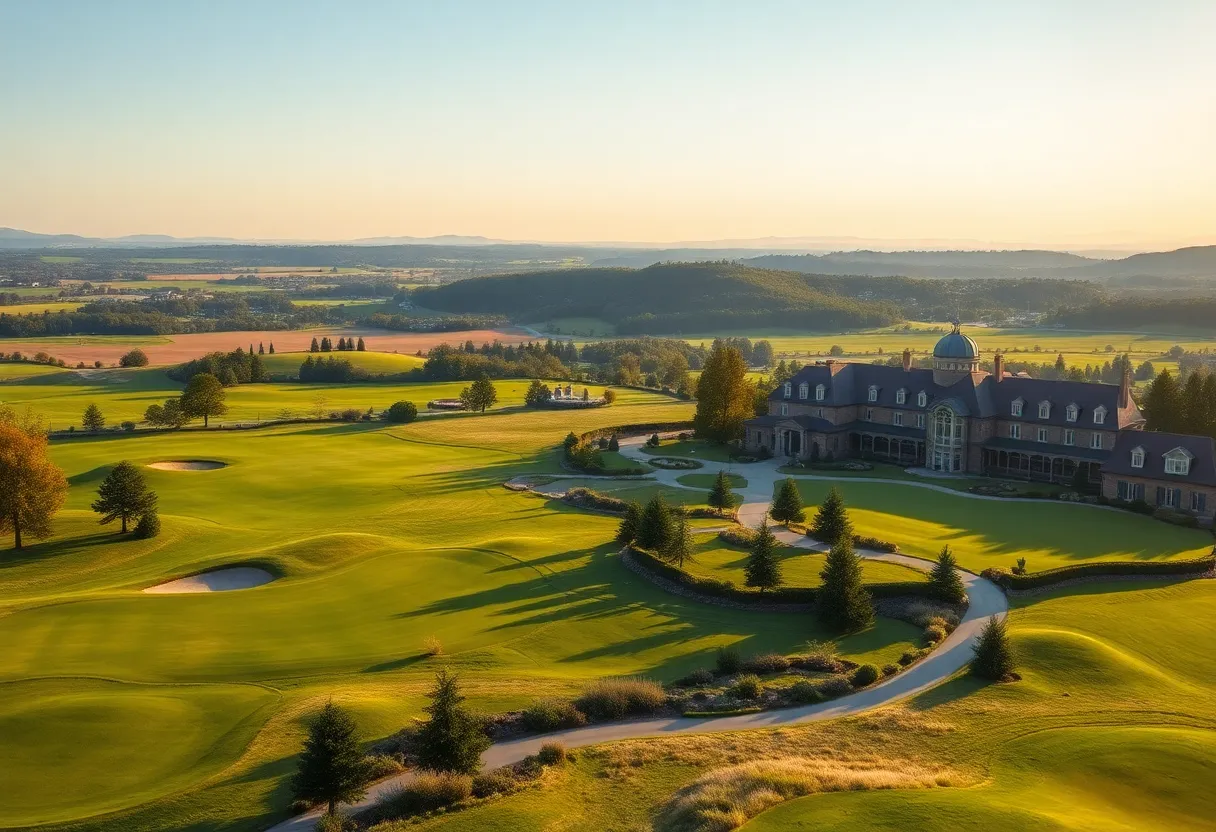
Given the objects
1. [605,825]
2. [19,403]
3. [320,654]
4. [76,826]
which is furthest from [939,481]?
[19,403]

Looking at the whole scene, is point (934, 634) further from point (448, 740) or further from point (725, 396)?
point (725, 396)

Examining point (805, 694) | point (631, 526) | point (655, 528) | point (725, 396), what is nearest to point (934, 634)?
point (805, 694)

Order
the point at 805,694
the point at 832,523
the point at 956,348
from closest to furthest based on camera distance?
the point at 805,694, the point at 832,523, the point at 956,348

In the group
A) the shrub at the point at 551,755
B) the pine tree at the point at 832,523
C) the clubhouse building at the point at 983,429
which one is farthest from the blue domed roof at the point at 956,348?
the shrub at the point at 551,755

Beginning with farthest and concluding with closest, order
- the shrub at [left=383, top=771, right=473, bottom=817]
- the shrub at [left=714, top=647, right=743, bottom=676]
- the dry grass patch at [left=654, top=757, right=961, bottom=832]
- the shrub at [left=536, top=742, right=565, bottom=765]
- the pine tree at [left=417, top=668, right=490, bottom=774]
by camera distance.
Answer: the shrub at [left=714, top=647, right=743, bottom=676] → the shrub at [left=536, top=742, right=565, bottom=765] → the pine tree at [left=417, top=668, right=490, bottom=774] → the shrub at [left=383, top=771, right=473, bottom=817] → the dry grass patch at [left=654, top=757, right=961, bottom=832]

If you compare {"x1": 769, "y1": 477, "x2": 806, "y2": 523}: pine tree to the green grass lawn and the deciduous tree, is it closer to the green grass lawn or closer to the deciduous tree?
the green grass lawn

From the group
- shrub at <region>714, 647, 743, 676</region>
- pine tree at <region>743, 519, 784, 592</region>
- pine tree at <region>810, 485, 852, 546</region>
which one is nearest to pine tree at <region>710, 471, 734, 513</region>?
pine tree at <region>810, 485, 852, 546</region>

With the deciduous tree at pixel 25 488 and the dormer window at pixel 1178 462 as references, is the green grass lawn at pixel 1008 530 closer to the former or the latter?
the dormer window at pixel 1178 462
